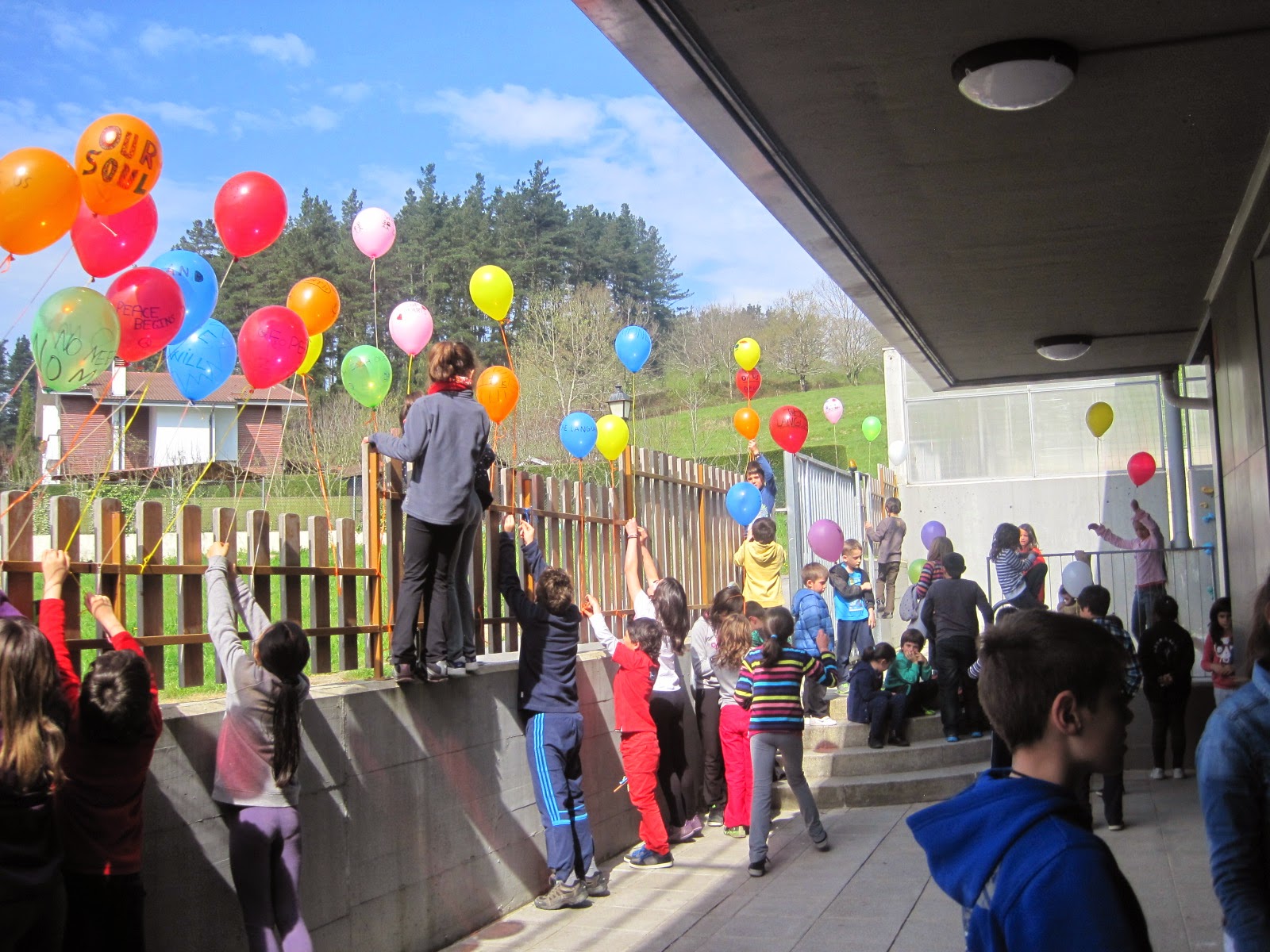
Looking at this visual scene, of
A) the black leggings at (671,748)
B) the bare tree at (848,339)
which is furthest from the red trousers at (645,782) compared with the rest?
the bare tree at (848,339)

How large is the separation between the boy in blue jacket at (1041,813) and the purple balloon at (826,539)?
36.8 feet

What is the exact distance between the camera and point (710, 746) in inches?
365

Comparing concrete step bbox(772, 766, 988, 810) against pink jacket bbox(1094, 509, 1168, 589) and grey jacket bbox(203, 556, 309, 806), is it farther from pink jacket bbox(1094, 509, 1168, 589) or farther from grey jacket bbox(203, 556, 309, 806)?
grey jacket bbox(203, 556, 309, 806)

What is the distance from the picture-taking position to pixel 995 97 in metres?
4.19

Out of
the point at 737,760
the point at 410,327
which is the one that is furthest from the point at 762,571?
the point at 410,327

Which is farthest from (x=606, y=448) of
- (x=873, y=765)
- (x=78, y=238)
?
(x=78, y=238)

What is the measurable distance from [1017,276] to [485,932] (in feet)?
16.8

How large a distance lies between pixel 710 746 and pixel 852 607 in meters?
3.67

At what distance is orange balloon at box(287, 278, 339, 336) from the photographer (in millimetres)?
7520

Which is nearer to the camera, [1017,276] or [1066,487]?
[1017,276]

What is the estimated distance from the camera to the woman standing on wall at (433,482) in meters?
5.84

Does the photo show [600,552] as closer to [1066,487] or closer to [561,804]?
[561,804]

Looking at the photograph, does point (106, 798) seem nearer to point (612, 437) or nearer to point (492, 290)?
point (612, 437)

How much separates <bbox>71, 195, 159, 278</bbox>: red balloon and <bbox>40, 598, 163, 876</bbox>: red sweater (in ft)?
6.84
